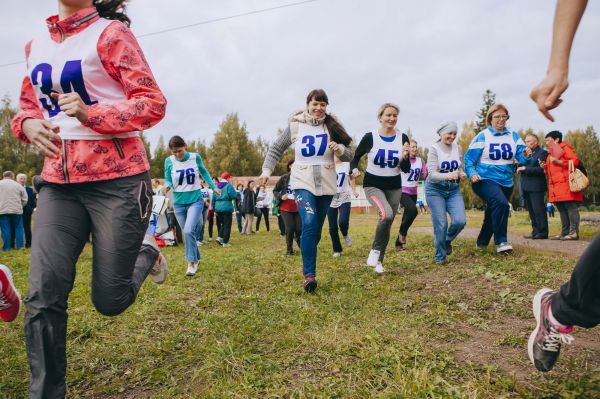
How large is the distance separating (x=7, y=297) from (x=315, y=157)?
333cm

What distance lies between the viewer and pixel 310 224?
15.9ft

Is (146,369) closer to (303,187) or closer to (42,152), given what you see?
(42,152)

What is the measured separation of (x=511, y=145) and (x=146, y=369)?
5.80 metres

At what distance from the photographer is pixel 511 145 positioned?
631cm

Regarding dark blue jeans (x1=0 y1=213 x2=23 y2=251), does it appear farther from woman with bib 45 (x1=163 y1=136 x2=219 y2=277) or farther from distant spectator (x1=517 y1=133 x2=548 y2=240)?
distant spectator (x1=517 y1=133 x2=548 y2=240)

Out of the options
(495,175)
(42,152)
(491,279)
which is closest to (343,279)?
(491,279)

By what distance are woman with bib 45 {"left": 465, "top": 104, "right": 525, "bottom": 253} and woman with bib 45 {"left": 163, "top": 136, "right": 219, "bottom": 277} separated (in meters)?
4.16

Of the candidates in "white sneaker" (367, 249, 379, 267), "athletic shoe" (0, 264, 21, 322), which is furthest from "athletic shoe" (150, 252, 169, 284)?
"white sneaker" (367, 249, 379, 267)

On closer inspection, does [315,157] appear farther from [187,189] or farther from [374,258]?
[187,189]

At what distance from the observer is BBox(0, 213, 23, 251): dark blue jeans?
37.9ft

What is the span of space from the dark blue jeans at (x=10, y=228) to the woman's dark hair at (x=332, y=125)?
10.5 meters

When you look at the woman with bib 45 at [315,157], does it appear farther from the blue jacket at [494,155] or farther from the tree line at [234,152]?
the tree line at [234,152]

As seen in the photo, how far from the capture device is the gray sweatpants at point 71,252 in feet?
6.80

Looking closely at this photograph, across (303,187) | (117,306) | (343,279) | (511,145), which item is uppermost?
(511,145)
